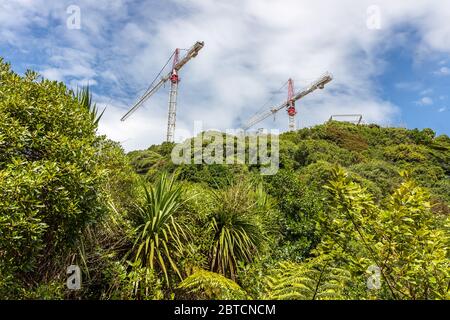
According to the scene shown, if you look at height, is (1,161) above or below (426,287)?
above

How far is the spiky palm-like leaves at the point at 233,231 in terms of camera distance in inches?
221

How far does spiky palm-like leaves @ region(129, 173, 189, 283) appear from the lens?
16.0 ft

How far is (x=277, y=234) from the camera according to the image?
7426 mm

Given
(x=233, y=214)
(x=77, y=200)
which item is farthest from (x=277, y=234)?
(x=77, y=200)

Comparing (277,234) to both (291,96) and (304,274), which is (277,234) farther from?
(291,96)

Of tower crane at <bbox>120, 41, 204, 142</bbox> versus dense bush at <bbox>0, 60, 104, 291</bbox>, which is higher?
tower crane at <bbox>120, 41, 204, 142</bbox>

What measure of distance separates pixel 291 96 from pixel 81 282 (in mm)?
70226
